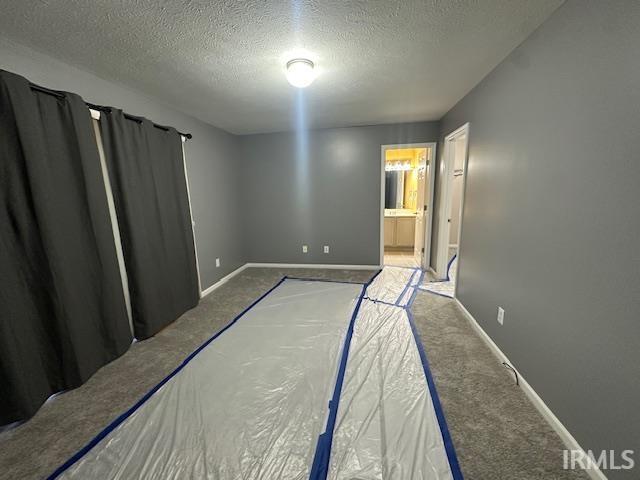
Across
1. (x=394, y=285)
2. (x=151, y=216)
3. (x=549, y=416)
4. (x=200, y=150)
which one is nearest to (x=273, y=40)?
(x=151, y=216)

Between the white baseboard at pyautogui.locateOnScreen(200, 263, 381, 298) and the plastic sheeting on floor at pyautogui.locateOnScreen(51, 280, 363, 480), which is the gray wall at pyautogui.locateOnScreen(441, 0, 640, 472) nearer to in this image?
the plastic sheeting on floor at pyautogui.locateOnScreen(51, 280, 363, 480)

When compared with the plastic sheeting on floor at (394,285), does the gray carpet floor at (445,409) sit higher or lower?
lower

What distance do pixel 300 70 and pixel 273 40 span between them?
289mm

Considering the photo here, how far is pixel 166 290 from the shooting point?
265 cm

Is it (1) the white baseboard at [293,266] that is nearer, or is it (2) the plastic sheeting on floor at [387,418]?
(2) the plastic sheeting on floor at [387,418]

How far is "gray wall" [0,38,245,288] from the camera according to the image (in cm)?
175

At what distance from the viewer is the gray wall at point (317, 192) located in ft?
13.4

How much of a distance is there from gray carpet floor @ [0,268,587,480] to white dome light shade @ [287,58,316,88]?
246cm

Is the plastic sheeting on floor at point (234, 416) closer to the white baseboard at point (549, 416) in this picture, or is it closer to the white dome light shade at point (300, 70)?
the white baseboard at point (549, 416)

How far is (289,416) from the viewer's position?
153 cm

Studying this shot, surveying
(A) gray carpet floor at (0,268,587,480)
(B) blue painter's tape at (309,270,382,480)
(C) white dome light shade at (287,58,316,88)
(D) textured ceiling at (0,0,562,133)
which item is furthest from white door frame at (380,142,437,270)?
(B) blue painter's tape at (309,270,382,480)

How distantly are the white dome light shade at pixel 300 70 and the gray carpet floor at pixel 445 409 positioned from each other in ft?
8.07

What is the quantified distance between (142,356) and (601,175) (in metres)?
3.31

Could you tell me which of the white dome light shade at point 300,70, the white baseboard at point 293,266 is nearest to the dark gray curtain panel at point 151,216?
the white baseboard at point 293,266
